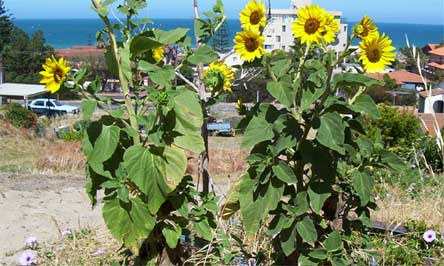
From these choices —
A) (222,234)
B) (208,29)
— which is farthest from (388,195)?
(208,29)

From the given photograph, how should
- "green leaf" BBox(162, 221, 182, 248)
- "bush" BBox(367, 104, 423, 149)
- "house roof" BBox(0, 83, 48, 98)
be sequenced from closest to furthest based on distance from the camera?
1. "green leaf" BBox(162, 221, 182, 248)
2. "bush" BBox(367, 104, 423, 149)
3. "house roof" BBox(0, 83, 48, 98)

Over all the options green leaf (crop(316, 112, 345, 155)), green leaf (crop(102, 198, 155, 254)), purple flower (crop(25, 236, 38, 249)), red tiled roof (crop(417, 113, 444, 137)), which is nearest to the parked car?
red tiled roof (crop(417, 113, 444, 137))

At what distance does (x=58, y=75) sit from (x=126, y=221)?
576 mm

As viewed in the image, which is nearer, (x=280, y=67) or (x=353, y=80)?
(x=353, y=80)

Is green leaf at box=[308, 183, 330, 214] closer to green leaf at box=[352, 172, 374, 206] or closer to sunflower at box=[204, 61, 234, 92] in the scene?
green leaf at box=[352, 172, 374, 206]

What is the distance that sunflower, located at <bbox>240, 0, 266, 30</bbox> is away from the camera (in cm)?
218

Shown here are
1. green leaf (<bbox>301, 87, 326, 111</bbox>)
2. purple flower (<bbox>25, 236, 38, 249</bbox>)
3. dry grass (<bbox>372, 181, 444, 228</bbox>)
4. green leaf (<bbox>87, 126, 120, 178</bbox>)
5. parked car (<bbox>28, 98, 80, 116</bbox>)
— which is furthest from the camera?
parked car (<bbox>28, 98, 80, 116</bbox>)

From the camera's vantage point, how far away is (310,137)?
8.16 feet

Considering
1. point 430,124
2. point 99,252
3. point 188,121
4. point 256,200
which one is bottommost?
point 430,124

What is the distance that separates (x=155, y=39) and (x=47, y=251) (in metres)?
1.45

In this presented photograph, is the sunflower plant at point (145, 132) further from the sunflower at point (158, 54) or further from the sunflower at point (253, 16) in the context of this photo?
the sunflower at point (253, 16)

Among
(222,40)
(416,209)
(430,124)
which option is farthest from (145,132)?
(430,124)

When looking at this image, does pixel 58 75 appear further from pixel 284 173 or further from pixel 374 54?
pixel 374 54

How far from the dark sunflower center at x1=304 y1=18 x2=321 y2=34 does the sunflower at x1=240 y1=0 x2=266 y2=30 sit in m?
0.22
